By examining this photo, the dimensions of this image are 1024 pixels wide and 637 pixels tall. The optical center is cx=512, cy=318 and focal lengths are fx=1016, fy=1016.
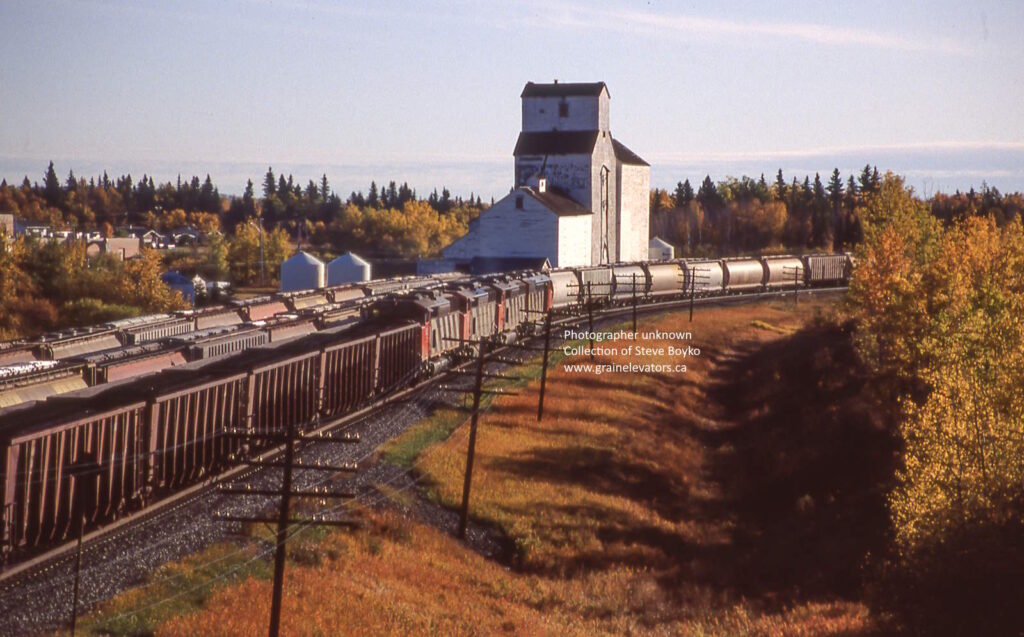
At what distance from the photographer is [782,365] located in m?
61.0

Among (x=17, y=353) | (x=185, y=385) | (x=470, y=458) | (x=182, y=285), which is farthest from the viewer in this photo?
(x=182, y=285)

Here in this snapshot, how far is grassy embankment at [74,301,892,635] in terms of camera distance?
2289 cm

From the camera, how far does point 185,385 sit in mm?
24469

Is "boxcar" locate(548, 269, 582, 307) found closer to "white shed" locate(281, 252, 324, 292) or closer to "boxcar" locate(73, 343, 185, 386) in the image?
"boxcar" locate(73, 343, 185, 386)

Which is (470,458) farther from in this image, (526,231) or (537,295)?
(526,231)

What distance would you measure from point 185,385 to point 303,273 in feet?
263

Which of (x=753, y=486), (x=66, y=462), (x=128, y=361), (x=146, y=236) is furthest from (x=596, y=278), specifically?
(x=146, y=236)

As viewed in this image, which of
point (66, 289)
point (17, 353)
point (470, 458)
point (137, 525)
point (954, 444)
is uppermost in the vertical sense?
point (17, 353)

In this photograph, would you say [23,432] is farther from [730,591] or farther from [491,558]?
[730,591]

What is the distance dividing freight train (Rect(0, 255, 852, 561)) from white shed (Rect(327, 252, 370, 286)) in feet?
164

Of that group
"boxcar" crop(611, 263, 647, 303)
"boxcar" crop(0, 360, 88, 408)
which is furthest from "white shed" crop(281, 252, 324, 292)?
"boxcar" crop(0, 360, 88, 408)

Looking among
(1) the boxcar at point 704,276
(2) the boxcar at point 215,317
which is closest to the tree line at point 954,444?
(2) the boxcar at point 215,317

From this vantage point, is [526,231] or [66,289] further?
[526,231]

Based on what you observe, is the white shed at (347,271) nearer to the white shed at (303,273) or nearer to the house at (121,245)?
the white shed at (303,273)
